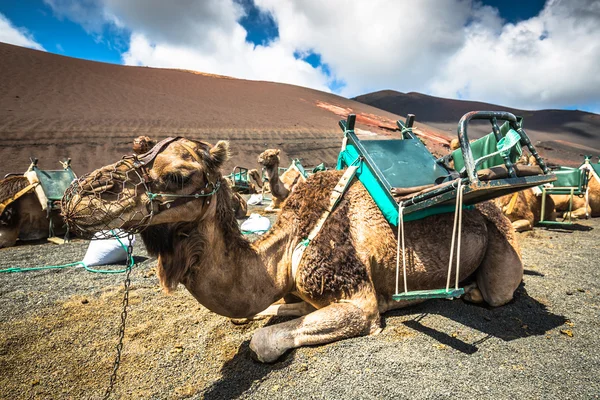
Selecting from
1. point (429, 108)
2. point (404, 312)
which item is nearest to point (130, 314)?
point (404, 312)

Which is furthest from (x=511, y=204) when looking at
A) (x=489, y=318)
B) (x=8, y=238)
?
(x=8, y=238)

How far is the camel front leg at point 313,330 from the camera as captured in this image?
7.63 feet

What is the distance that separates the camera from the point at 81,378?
7.86 ft

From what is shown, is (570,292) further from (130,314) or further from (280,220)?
(130,314)

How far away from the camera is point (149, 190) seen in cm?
197

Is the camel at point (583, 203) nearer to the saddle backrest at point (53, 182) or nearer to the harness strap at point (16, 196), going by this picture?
the saddle backrest at point (53, 182)

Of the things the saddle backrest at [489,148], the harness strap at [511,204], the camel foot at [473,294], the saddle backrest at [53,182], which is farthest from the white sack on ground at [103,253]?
the harness strap at [511,204]

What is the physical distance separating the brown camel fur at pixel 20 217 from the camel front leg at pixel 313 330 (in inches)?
261

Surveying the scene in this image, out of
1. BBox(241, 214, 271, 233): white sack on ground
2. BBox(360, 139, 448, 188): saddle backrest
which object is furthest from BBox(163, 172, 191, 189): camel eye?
BBox(241, 214, 271, 233): white sack on ground

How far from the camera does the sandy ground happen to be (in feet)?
6.74

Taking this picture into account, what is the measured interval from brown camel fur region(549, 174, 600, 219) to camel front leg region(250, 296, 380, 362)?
28.9 ft

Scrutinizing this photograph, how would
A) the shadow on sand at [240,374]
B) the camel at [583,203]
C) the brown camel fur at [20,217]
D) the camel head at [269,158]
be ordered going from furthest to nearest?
the camel at [583,203], the camel head at [269,158], the brown camel fur at [20,217], the shadow on sand at [240,374]

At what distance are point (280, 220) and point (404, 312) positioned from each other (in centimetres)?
134

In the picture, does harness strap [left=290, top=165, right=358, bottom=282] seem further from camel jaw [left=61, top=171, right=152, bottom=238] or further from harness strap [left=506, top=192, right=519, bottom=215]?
harness strap [left=506, top=192, right=519, bottom=215]
